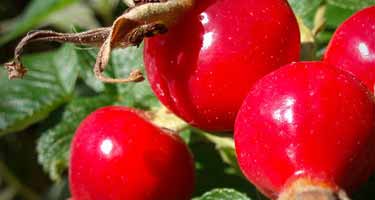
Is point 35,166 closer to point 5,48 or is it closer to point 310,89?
point 5,48

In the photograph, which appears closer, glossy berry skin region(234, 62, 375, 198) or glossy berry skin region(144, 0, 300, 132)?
glossy berry skin region(234, 62, 375, 198)

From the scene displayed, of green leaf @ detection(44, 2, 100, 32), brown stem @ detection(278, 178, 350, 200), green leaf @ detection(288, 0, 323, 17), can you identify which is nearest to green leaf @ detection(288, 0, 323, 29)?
green leaf @ detection(288, 0, 323, 17)

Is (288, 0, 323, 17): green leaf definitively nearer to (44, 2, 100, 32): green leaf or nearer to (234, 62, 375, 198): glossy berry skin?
(234, 62, 375, 198): glossy berry skin

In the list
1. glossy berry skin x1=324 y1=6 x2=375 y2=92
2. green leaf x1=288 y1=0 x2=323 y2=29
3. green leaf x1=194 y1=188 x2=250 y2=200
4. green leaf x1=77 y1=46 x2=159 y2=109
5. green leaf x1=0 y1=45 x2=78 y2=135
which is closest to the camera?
glossy berry skin x1=324 y1=6 x2=375 y2=92

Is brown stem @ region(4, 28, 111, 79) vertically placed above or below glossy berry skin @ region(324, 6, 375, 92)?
above

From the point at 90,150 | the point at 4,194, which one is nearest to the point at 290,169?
the point at 90,150

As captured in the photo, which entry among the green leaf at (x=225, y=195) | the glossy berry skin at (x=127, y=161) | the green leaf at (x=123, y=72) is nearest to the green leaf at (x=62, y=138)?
the green leaf at (x=123, y=72)

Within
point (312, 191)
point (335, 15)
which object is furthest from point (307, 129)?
point (335, 15)
